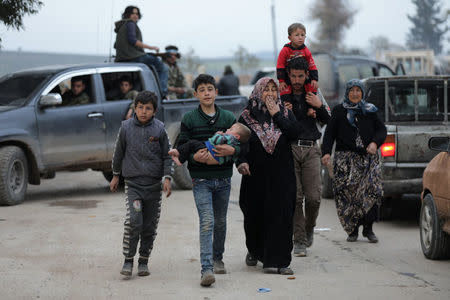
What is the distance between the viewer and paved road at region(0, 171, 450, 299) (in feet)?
22.2

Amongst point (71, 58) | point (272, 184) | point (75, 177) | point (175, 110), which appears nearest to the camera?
point (272, 184)

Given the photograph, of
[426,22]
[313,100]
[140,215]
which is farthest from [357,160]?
[426,22]

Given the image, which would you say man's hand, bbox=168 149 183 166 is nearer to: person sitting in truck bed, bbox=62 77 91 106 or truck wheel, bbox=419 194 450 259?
truck wheel, bbox=419 194 450 259

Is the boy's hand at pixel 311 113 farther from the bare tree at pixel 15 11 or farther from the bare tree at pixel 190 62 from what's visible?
the bare tree at pixel 190 62

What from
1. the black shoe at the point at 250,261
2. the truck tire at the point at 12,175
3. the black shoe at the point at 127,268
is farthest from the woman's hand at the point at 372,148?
the truck tire at the point at 12,175

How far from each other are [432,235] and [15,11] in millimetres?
6385

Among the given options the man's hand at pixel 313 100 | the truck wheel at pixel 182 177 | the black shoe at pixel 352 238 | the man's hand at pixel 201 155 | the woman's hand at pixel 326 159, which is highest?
the man's hand at pixel 313 100

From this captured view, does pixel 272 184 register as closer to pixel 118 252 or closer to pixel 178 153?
pixel 178 153

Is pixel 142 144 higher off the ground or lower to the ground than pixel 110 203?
higher

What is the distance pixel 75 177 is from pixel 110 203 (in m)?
5.04

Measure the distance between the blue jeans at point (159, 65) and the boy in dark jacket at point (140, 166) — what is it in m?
7.27

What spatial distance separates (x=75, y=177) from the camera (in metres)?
17.3

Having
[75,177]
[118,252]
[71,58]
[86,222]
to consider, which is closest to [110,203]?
[86,222]

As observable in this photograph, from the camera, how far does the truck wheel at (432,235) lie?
824 centimetres
